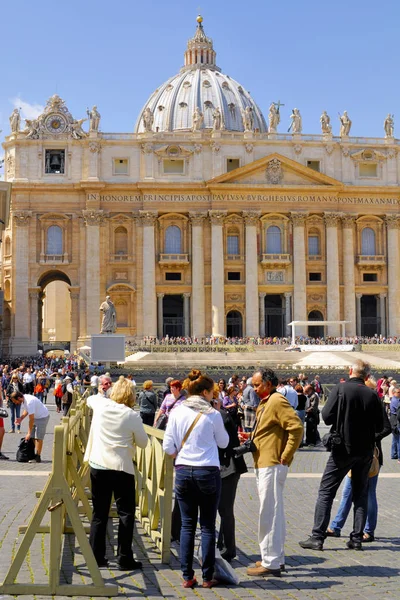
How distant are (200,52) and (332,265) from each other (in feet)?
190

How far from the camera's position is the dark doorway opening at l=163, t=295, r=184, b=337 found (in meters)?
68.2

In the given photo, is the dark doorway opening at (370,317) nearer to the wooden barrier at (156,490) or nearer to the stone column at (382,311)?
the stone column at (382,311)

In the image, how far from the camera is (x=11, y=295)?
6581 centimetres

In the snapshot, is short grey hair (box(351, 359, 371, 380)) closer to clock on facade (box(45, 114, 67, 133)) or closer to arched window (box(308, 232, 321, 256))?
arched window (box(308, 232, 321, 256))

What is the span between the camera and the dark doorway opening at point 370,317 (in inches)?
2753

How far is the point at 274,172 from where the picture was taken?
67000 millimetres

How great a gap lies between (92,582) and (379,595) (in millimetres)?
2608

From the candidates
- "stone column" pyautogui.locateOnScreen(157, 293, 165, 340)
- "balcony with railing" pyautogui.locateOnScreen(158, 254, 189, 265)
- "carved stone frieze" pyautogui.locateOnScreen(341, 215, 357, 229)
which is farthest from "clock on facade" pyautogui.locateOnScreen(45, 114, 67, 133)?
"carved stone frieze" pyautogui.locateOnScreen(341, 215, 357, 229)

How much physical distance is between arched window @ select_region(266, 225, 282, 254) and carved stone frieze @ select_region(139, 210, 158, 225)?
32.4ft

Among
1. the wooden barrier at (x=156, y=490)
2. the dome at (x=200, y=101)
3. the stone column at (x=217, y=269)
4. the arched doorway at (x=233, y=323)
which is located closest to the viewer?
the wooden barrier at (x=156, y=490)

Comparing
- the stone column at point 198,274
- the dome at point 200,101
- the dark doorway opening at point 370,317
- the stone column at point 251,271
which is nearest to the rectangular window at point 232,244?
the stone column at point 251,271

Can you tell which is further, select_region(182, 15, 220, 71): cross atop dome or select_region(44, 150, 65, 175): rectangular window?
select_region(182, 15, 220, 71): cross atop dome

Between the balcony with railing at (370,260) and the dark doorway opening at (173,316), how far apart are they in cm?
1593

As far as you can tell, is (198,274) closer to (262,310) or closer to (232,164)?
(262,310)
